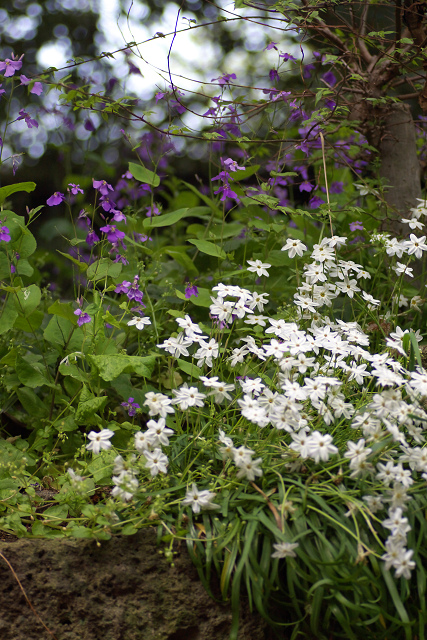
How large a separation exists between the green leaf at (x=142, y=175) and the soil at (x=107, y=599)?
64.3 inches

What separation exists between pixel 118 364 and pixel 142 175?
1.09 m

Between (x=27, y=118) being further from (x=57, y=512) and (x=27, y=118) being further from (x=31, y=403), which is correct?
(x=57, y=512)

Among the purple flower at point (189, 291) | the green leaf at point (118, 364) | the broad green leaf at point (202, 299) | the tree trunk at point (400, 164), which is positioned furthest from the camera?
the tree trunk at point (400, 164)

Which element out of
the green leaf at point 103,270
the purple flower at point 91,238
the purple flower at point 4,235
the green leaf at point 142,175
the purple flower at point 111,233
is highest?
the green leaf at point 142,175

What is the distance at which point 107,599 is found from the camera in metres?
1.43

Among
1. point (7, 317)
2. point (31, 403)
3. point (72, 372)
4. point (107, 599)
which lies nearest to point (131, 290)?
point (72, 372)

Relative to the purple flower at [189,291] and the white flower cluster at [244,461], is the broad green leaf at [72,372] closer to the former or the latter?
the purple flower at [189,291]

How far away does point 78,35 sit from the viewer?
596 cm

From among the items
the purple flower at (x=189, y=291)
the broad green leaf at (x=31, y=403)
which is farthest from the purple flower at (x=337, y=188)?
the broad green leaf at (x=31, y=403)

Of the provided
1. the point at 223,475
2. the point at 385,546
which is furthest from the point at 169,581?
the point at 385,546

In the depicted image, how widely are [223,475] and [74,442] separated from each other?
28.4 inches

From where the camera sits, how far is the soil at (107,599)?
1.39 metres

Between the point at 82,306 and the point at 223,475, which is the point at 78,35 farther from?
the point at 223,475

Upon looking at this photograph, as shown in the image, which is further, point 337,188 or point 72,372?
point 337,188
